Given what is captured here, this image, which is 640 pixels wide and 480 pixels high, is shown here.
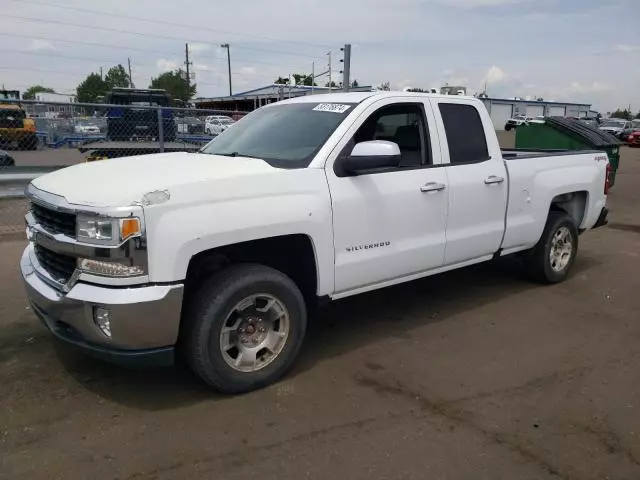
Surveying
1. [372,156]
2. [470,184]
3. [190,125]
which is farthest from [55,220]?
[190,125]

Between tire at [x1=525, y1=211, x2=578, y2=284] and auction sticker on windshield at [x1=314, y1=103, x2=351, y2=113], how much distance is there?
9.27 ft

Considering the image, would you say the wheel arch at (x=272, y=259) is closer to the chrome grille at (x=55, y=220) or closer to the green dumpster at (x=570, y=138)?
the chrome grille at (x=55, y=220)

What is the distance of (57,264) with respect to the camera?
11.3 ft

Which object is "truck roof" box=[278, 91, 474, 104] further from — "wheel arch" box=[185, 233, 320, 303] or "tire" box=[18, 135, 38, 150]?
"tire" box=[18, 135, 38, 150]

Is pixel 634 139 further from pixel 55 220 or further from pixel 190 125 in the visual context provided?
pixel 55 220

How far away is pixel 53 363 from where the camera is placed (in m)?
4.07

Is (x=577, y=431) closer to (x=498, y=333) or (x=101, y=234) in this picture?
(x=498, y=333)


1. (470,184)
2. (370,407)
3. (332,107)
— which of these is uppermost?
(332,107)

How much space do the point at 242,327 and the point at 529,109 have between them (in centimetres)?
6024

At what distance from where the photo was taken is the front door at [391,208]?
13.1ft

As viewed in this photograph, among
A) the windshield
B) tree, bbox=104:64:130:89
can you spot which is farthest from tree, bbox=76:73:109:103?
the windshield

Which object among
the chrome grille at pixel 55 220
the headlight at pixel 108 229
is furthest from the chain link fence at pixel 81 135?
the headlight at pixel 108 229

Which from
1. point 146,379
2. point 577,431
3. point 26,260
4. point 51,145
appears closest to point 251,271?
point 146,379

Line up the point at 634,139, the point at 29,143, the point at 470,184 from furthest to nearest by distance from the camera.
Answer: the point at 634,139 → the point at 29,143 → the point at 470,184
